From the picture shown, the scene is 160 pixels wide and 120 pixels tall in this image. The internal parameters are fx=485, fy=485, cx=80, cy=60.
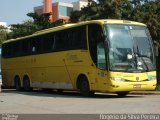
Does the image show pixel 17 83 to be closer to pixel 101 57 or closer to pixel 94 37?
pixel 94 37

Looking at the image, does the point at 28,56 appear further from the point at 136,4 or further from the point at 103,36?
the point at 136,4

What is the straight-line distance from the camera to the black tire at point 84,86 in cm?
2216

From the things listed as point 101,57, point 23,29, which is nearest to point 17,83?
point 101,57

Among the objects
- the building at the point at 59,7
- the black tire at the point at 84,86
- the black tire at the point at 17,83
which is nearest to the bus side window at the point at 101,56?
the black tire at the point at 84,86

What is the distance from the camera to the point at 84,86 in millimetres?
22453

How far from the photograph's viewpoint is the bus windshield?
2055cm

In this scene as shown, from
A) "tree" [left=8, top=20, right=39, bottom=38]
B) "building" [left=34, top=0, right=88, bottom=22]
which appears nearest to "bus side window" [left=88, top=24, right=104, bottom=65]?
"tree" [left=8, top=20, right=39, bottom=38]

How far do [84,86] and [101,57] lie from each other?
2122 mm

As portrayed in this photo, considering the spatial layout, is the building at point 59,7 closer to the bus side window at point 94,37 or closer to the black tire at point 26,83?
the black tire at point 26,83

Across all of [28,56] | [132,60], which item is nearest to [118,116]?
[132,60]

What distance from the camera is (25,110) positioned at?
16.0m

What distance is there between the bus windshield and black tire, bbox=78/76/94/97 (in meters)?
2.23

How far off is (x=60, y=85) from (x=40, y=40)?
10.9ft

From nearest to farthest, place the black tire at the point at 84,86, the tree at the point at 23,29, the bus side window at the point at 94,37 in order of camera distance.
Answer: the bus side window at the point at 94,37, the black tire at the point at 84,86, the tree at the point at 23,29
